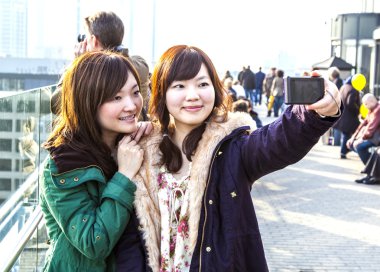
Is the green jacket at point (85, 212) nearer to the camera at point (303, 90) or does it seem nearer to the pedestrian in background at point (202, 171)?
the pedestrian in background at point (202, 171)

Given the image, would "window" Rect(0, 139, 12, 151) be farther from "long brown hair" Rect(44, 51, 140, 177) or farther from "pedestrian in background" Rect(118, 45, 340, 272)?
"pedestrian in background" Rect(118, 45, 340, 272)

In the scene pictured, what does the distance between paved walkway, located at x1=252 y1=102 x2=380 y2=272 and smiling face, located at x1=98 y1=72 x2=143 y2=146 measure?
3815 mm

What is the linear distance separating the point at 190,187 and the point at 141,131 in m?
0.34

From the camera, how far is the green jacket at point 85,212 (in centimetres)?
214

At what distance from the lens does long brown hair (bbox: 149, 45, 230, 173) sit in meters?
2.25

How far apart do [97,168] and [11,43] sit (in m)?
55.4

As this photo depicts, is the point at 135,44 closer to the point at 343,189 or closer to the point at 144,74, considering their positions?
the point at 343,189

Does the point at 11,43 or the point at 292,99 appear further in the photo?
the point at 11,43

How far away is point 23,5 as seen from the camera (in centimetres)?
5500

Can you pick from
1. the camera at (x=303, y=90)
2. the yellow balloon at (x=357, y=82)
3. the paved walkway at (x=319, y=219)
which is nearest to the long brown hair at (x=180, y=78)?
the camera at (x=303, y=90)

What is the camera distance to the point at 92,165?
2.22m

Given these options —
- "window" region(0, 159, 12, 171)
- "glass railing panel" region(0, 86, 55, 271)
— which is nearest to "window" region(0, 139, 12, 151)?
"glass railing panel" region(0, 86, 55, 271)

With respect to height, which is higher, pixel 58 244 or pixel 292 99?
pixel 292 99

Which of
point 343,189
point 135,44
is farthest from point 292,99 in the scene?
point 135,44
